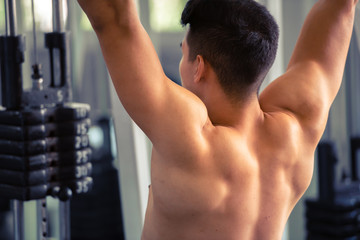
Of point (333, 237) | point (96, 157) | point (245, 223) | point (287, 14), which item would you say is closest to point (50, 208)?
point (96, 157)

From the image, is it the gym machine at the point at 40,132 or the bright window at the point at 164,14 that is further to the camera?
the bright window at the point at 164,14

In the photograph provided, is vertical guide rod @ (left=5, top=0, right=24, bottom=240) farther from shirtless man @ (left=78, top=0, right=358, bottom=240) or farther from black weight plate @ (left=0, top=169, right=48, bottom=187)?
shirtless man @ (left=78, top=0, right=358, bottom=240)

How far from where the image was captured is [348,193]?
2918 millimetres

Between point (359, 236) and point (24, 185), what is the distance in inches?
86.4

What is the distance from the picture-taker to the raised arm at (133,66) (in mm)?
938

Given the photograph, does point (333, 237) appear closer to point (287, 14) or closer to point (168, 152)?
point (287, 14)

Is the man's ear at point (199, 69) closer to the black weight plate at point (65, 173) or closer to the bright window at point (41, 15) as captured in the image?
the black weight plate at point (65, 173)

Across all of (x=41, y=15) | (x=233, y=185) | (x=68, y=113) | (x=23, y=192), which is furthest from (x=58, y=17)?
(x=41, y=15)

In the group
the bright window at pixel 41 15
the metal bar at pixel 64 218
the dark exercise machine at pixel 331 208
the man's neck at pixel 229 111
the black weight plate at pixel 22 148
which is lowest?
the dark exercise machine at pixel 331 208

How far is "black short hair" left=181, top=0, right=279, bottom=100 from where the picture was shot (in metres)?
1.06

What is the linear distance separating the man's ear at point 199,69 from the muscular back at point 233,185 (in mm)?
111

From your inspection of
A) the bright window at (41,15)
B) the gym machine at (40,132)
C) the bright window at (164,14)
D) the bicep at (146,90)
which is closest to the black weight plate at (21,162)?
the gym machine at (40,132)

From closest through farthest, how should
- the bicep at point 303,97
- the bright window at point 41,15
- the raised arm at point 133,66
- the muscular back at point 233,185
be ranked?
the raised arm at point 133,66, the muscular back at point 233,185, the bicep at point 303,97, the bright window at point 41,15

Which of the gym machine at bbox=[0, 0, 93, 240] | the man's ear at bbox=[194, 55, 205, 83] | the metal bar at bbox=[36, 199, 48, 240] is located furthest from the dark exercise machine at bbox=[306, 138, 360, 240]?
the man's ear at bbox=[194, 55, 205, 83]
